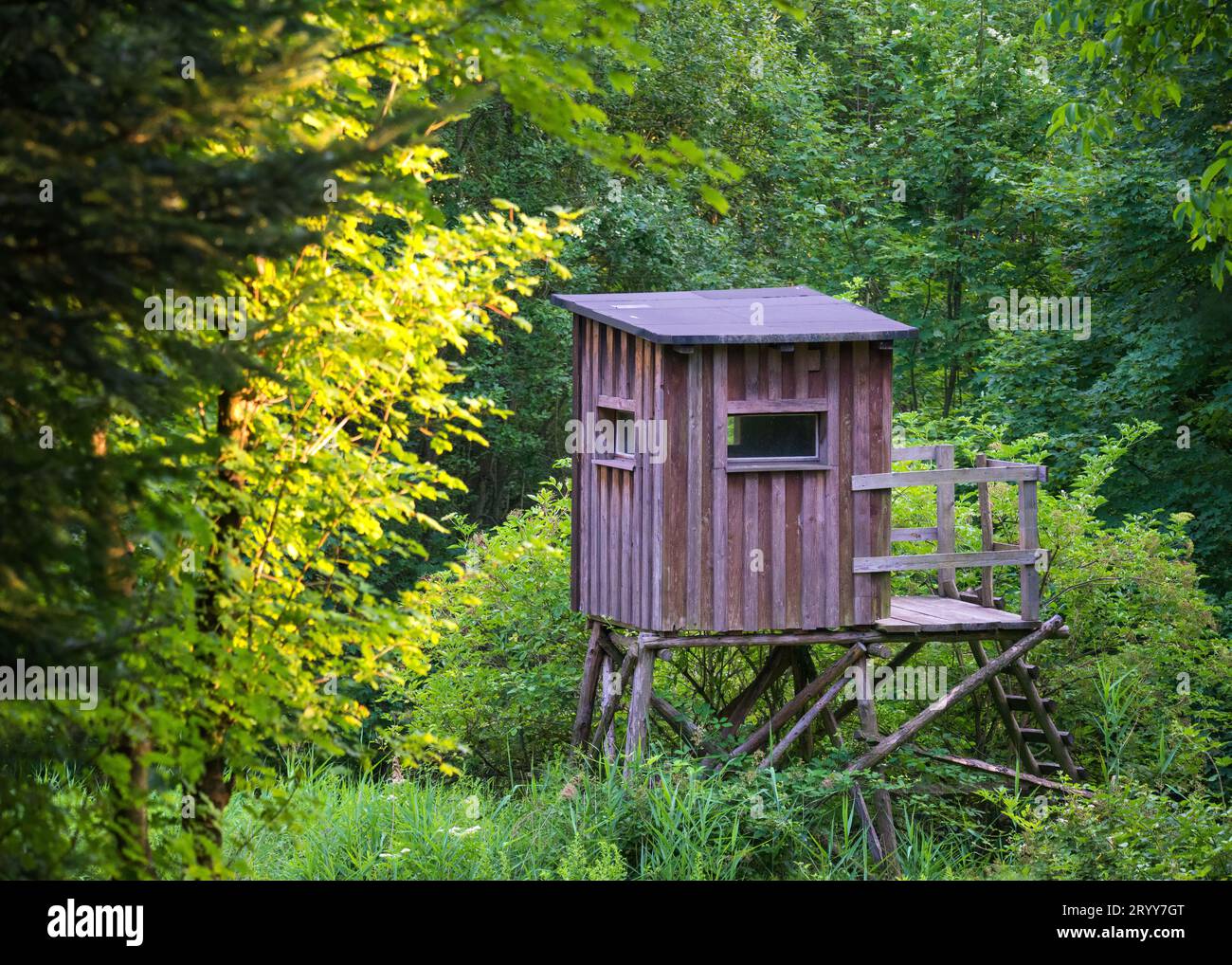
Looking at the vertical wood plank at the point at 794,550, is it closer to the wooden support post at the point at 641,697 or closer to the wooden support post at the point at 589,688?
the wooden support post at the point at 641,697

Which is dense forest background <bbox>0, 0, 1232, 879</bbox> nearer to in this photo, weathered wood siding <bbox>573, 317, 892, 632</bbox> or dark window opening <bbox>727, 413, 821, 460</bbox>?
weathered wood siding <bbox>573, 317, 892, 632</bbox>

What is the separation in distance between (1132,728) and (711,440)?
15.4 ft

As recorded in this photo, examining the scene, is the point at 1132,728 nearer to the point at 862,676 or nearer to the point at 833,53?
the point at 862,676

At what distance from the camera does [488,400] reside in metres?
5.95

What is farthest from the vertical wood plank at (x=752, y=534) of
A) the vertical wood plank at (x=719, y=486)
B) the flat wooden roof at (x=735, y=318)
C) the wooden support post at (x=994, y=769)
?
the wooden support post at (x=994, y=769)

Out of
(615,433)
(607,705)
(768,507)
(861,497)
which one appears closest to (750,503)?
(768,507)

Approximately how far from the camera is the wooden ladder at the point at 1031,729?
11781 millimetres

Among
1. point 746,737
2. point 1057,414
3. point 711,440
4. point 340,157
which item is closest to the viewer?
point 340,157

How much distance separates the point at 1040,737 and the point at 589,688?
4034 mm

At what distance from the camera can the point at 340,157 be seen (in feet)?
11.6

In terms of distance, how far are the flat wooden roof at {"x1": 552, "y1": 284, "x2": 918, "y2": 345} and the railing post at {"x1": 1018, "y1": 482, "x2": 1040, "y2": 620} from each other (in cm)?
198

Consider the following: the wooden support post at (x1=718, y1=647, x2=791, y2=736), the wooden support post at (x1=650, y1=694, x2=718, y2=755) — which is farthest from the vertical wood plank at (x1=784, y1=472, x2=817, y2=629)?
the wooden support post at (x1=718, y1=647, x2=791, y2=736)

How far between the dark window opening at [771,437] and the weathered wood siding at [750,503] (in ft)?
0.60

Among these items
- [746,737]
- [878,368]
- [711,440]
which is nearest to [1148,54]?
[878,368]
